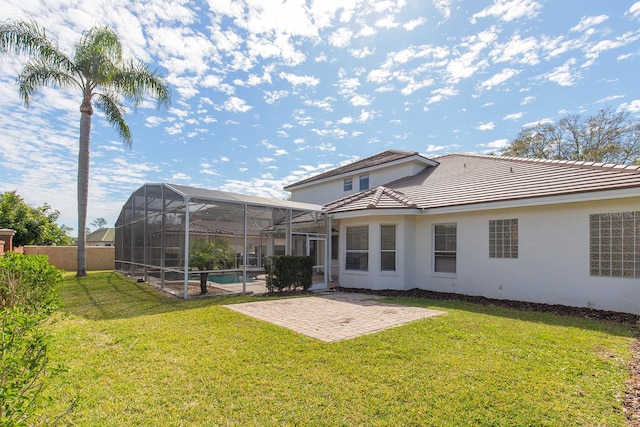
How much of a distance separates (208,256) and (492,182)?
10.9 metres

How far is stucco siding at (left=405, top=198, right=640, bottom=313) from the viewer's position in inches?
345

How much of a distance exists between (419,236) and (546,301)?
464 cm

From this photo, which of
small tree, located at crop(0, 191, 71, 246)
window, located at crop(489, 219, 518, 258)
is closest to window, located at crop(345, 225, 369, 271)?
window, located at crop(489, 219, 518, 258)

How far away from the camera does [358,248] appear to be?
13633mm

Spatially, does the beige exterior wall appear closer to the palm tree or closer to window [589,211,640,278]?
the palm tree

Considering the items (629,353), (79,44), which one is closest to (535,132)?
(629,353)

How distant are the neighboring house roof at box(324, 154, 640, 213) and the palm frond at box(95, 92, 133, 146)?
43.7 ft

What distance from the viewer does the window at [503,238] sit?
34.7 feet

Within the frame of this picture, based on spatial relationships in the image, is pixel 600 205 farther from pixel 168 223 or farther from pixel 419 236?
pixel 168 223

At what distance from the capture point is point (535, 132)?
28.2 metres

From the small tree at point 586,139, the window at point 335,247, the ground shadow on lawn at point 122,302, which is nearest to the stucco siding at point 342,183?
the window at point 335,247

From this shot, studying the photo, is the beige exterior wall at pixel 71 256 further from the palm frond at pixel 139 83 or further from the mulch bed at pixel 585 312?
the mulch bed at pixel 585 312

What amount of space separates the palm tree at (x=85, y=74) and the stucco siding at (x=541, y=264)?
1678 centimetres

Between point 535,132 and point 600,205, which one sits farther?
point 535,132
